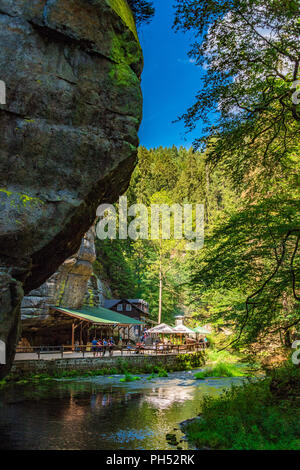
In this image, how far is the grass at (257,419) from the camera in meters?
9.12

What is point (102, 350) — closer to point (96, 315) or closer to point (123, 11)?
point (96, 315)

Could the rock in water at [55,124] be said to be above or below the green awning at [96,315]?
above

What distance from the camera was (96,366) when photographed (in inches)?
1096

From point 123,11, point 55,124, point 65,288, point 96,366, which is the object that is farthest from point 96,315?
point 123,11

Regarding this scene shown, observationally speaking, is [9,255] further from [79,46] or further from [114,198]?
[79,46]

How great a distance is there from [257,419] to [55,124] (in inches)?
386

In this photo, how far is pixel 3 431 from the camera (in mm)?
12336

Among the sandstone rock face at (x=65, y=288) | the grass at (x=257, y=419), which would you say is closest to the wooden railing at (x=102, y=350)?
the sandstone rock face at (x=65, y=288)

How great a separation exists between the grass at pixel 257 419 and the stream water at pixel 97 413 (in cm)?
100

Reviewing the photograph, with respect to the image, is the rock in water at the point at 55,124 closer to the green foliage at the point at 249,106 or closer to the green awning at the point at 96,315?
the green foliage at the point at 249,106

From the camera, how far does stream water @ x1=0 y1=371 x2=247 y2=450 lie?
11.3m

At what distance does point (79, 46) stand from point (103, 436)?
11.8 m

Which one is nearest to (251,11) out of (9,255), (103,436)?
(9,255)

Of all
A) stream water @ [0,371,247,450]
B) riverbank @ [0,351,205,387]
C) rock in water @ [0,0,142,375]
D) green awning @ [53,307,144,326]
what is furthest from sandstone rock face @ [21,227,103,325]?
rock in water @ [0,0,142,375]
